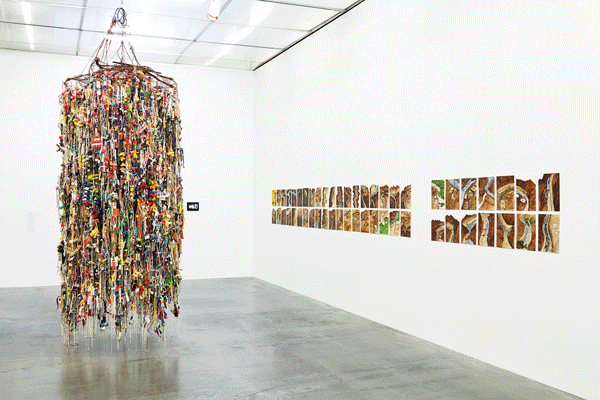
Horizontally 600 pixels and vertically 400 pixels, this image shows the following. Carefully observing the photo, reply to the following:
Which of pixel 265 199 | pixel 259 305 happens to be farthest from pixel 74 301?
pixel 265 199

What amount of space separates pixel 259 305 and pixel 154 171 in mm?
2756

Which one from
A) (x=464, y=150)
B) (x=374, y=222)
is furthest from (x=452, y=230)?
(x=374, y=222)

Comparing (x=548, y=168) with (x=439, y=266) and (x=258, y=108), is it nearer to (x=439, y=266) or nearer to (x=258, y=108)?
(x=439, y=266)

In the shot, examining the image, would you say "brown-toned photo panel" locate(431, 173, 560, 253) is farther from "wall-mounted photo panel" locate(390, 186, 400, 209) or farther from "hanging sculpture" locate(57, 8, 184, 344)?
"hanging sculpture" locate(57, 8, 184, 344)

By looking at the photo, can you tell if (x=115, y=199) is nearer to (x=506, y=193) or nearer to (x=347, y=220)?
(x=347, y=220)

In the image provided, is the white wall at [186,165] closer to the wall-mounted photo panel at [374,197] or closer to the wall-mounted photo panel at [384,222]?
the wall-mounted photo panel at [374,197]

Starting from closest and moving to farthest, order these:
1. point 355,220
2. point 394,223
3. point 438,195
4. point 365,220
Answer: point 438,195, point 394,223, point 365,220, point 355,220

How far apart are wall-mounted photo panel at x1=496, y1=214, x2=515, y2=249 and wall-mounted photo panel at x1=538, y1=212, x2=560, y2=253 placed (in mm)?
247

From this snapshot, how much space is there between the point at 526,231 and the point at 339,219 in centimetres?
279

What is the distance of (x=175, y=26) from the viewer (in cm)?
711

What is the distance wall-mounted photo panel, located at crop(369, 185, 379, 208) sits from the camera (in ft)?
19.1

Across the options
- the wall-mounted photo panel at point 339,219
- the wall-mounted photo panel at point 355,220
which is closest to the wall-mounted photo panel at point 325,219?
the wall-mounted photo panel at point 339,219

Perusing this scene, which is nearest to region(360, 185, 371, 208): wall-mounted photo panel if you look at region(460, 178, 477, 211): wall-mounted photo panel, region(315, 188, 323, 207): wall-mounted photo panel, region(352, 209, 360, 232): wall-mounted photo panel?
region(352, 209, 360, 232): wall-mounted photo panel

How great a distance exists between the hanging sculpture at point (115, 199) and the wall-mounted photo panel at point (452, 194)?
7.51 feet
